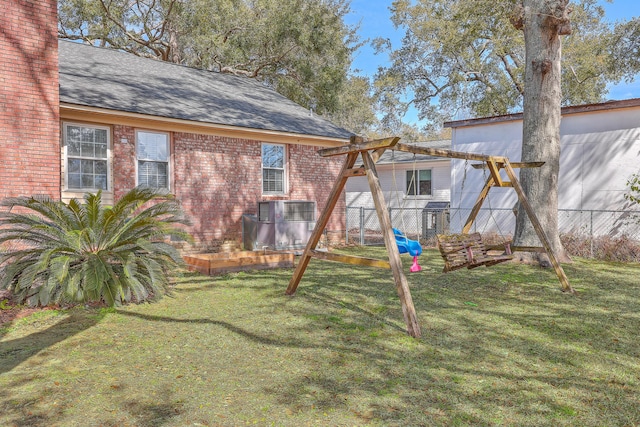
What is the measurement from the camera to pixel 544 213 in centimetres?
1010

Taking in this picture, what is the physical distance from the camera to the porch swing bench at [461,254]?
749 centimetres

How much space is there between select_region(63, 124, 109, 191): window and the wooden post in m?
7.13

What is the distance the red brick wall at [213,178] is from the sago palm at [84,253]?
4.19m

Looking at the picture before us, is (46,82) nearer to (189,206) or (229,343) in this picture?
(189,206)

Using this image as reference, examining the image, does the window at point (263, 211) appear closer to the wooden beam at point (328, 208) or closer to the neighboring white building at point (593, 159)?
the neighboring white building at point (593, 159)

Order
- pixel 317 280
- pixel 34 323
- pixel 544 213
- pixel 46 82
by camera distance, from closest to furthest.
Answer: pixel 34 323 < pixel 46 82 < pixel 317 280 < pixel 544 213

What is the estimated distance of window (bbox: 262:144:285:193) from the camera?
13289 mm

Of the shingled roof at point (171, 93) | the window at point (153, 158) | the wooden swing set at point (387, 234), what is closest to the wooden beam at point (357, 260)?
the wooden swing set at point (387, 234)

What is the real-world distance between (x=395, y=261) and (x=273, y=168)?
8.61 meters

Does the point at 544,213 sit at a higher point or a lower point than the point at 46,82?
lower

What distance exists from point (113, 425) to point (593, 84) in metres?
29.3

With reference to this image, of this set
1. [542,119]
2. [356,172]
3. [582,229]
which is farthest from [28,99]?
[582,229]

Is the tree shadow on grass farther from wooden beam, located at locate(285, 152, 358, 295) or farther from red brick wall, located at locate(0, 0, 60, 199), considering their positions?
wooden beam, located at locate(285, 152, 358, 295)

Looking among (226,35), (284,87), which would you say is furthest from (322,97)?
(226,35)
